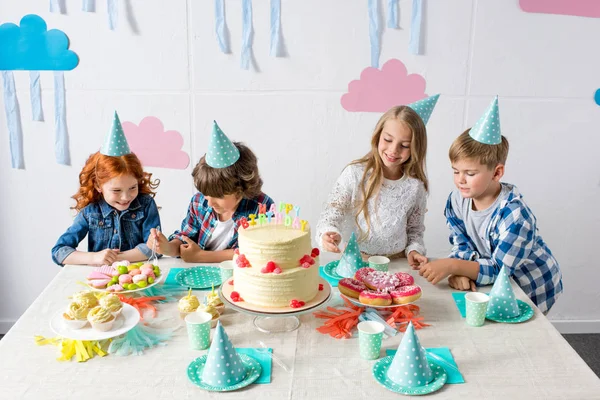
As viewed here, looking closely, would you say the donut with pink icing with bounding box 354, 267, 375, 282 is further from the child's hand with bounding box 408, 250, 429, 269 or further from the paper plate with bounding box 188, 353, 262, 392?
the paper plate with bounding box 188, 353, 262, 392

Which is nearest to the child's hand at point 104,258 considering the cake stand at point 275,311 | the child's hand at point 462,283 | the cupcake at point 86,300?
the cupcake at point 86,300

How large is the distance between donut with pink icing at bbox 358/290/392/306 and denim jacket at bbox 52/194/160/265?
1.04 m

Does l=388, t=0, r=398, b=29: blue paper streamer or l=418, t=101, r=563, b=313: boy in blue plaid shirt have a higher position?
l=388, t=0, r=398, b=29: blue paper streamer

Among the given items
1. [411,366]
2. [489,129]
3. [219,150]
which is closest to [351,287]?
[411,366]

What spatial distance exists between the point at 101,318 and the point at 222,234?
2.85 ft

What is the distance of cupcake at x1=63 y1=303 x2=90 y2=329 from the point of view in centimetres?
160

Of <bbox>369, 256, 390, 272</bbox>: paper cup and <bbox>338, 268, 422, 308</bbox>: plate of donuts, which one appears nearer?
<bbox>338, 268, 422, 308</bbox>: plate of donuts

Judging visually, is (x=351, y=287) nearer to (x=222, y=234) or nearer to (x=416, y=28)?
(x=222, y=234)

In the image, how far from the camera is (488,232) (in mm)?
2172

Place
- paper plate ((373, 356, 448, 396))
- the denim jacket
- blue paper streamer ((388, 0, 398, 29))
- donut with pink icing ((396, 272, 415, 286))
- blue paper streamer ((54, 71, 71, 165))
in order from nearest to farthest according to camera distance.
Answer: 1. paper plate ((373, 356, 448, 396))
2. donut with pink icing ((396, 272, 415, 286))
3. the denim jacket
4. blue paper streamer ((388, 0, 398, 29))
5. blue paper streamer ((54, 71, 71, 165))

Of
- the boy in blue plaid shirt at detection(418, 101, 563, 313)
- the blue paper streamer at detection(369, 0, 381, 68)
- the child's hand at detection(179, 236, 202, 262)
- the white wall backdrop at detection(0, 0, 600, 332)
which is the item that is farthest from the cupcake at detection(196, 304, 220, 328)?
the blue paper streamer at detection(369, 0, 381, 68)

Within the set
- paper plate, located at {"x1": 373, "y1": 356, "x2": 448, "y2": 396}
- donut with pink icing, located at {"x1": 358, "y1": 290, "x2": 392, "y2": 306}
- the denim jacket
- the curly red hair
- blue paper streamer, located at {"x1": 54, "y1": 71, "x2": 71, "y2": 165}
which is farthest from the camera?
blue paper streamer, located at {"x1": 54, "y1": 71, "x2": 71, "y2": 165}

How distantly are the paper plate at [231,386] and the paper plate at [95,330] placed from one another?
0.25 m

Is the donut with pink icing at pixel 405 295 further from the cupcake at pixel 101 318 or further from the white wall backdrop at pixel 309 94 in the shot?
the white wall backdrop at pixel 309 94
